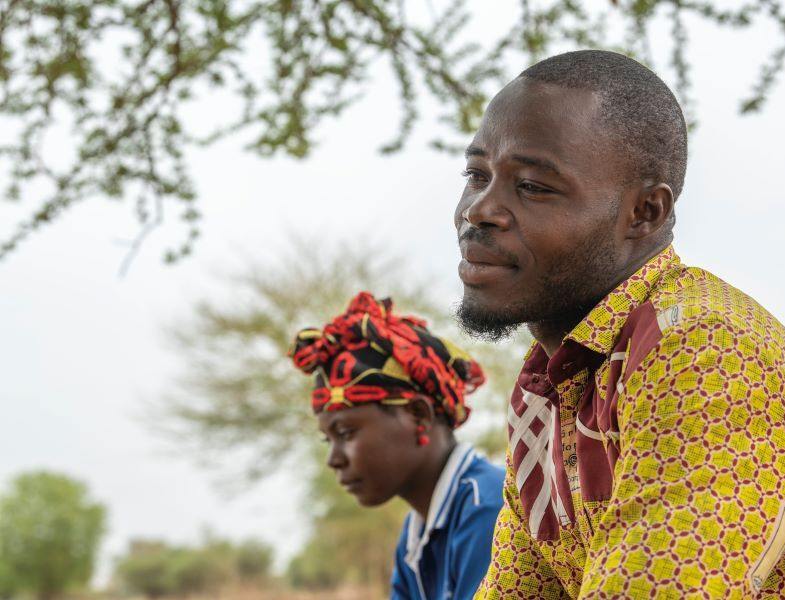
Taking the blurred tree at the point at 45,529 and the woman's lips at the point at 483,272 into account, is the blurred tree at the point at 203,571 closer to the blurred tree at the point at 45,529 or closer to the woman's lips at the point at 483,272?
the blurred tree at the point at 45,529

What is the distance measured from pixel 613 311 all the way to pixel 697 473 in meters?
0.39

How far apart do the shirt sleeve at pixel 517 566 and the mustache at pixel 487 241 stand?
0.50m

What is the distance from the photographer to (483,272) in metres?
1.84

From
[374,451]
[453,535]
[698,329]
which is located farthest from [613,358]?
[374,451]

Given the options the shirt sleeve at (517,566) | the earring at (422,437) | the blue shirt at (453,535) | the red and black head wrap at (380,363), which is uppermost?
the red and black head wrap at (380,363)

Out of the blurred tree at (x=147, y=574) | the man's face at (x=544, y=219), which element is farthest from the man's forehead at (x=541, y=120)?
the blurred tree at (x=147, y=574)

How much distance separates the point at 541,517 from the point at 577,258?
1.66 ft

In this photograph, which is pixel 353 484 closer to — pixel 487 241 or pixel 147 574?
pixel 487 241

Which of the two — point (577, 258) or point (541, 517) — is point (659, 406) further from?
point (541, 517)

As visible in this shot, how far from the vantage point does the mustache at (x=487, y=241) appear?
1.81m

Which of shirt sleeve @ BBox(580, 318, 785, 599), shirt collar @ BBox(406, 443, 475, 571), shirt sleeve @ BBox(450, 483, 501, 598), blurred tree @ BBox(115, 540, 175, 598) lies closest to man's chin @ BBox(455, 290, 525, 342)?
shirt sleeve @ BBox(580, 318, 785, 599)

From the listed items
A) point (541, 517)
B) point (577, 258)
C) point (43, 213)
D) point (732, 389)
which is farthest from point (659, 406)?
point (43, 213)

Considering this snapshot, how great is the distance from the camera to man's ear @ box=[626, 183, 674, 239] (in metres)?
1.86

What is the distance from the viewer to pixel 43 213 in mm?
4605
